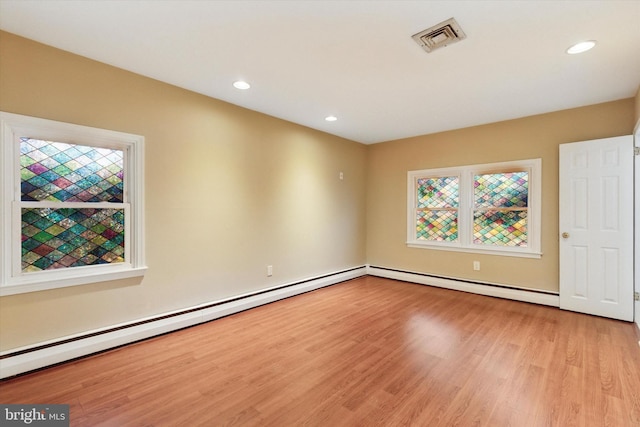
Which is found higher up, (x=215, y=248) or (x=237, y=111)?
(x=237, y=111)

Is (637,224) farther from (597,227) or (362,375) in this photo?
(362,375)

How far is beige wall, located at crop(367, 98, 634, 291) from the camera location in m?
3.53

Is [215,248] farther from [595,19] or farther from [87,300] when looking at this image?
[595,19]

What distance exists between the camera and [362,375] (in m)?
2.15

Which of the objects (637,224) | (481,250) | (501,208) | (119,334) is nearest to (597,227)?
(637,224)

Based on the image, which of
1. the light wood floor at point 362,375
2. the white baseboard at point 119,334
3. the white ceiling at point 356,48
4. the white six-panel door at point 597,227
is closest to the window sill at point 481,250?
the white six-panel door at point 597,227

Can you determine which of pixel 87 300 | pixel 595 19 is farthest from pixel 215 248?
pixel 595 19

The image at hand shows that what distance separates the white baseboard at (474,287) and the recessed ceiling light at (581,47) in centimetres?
286

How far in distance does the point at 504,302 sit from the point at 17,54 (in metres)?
5.57

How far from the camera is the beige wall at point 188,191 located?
224 cm

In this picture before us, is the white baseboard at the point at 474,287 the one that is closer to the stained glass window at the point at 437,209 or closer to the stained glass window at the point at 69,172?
the stained glass window at the point at 437,209

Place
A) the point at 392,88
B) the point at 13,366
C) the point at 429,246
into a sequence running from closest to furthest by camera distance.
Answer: the point at 13,366 < the point at 392,88 < the point at 429,246

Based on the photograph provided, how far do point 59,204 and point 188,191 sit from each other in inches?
40.6

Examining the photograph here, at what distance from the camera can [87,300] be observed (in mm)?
2447
